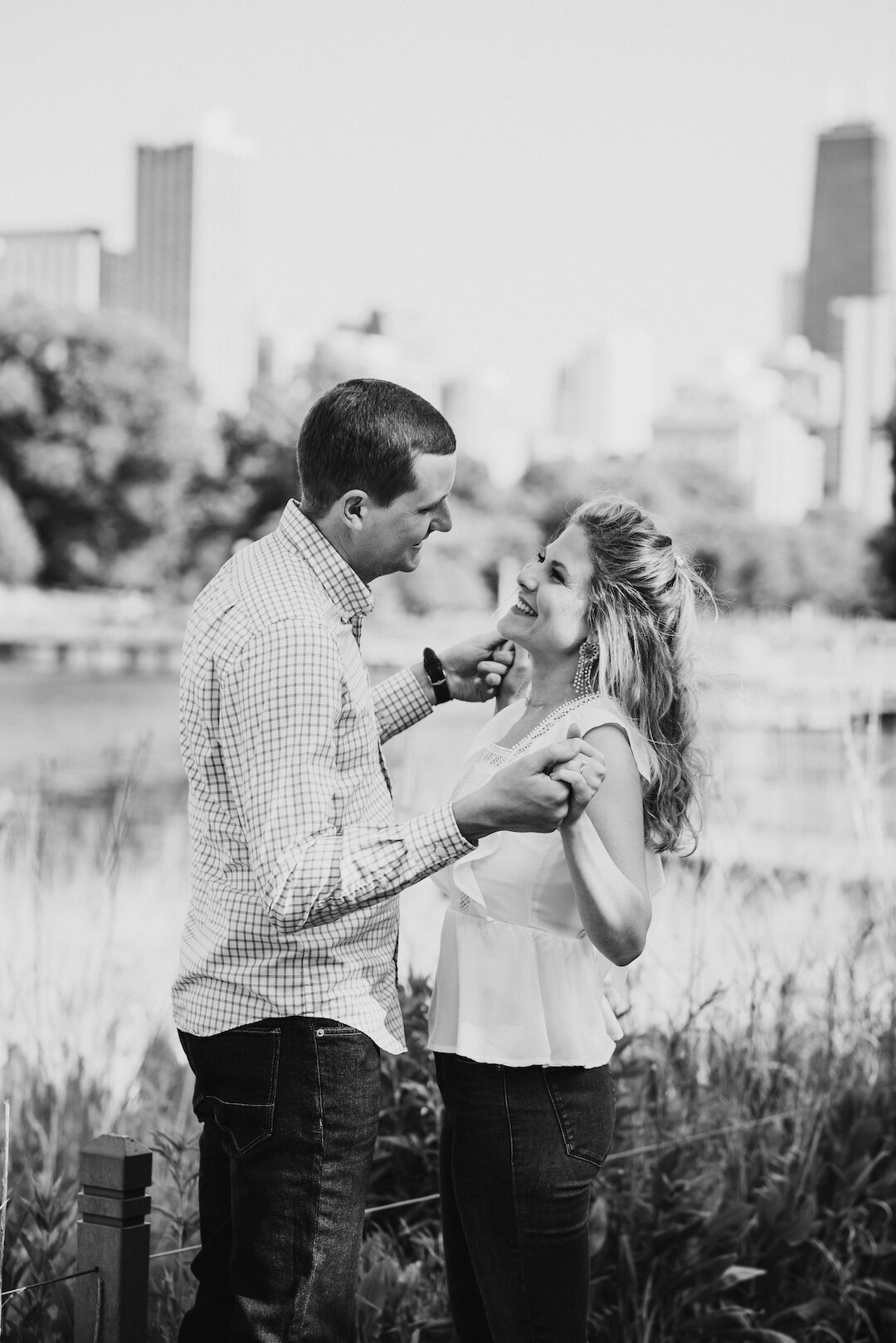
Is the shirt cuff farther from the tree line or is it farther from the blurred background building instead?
the blurred background building

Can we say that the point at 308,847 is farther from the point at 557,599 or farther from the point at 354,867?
the point at 557,599

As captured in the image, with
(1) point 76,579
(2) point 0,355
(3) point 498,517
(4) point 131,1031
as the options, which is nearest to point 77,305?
(2) point 0,355

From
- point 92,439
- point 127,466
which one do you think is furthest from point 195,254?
point 92,439

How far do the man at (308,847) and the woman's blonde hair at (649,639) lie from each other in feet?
1.05

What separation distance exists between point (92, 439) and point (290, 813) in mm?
48099

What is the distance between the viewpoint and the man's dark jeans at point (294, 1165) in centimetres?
210

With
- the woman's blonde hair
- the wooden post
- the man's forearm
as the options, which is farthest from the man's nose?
the wooden post

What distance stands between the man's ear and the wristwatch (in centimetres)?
58

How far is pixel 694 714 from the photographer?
248 cm

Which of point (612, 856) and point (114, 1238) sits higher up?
point (612, 856)

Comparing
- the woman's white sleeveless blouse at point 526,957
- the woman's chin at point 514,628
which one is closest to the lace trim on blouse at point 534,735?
the woman's white sleeveless blouse at point 526,957

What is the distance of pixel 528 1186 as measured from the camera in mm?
2246

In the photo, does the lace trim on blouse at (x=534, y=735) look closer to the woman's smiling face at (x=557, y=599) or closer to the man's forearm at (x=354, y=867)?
the woman's smiling face at (x=557, y=599)

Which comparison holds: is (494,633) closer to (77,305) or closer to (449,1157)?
(449,1157)
